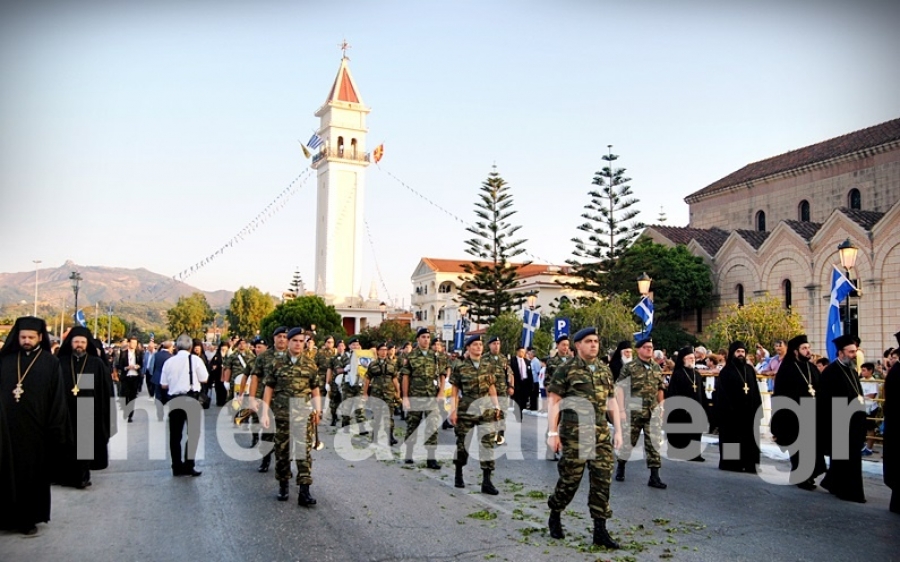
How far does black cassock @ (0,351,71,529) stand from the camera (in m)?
7.27

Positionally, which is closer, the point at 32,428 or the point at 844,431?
the point at 32,428

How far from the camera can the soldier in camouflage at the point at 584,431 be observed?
7047 millimetres

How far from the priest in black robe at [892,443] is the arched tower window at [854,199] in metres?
38.7

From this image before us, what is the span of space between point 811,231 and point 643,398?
3496cm

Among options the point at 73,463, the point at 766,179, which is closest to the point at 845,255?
the point at 73,463

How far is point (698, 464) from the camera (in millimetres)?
12094

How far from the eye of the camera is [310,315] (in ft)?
234

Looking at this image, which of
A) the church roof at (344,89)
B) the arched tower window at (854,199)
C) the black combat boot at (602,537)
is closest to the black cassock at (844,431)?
the black combat boot at (602,537)

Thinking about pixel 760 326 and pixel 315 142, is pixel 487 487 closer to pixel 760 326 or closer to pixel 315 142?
pixel 760 326

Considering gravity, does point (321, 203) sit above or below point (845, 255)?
above

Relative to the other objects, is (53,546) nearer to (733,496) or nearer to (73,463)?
(73,463)

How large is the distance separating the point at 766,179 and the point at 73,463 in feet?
157

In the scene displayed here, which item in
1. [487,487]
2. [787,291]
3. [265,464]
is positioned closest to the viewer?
[487,487]

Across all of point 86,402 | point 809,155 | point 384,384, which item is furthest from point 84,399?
point 809,155
